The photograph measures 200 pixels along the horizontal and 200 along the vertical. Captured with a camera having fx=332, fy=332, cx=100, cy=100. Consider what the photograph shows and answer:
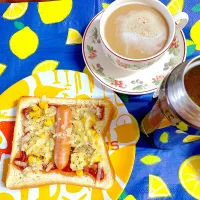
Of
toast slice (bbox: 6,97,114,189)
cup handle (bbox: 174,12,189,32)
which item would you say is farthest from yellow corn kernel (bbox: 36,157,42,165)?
cup handle (bbox: 174,12,189,32)

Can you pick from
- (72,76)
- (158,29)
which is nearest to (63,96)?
(72,76)

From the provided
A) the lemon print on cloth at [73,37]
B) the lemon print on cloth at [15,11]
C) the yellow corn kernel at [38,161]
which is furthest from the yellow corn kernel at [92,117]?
the lemon print on cloth at [15,11]

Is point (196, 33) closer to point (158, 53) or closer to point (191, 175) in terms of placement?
point (158, 53)

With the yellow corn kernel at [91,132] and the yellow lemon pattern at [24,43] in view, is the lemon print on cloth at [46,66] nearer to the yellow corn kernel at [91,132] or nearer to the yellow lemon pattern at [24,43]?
the yellow lemon pattern at [24,43]

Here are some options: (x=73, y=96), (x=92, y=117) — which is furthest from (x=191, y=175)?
(x=73, y=96)

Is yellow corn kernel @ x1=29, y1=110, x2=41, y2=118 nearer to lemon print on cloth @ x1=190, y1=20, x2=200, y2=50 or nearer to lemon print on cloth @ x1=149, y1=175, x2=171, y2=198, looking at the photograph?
lemon print on cloth @ x1=149, y1=175, x2=171, y2=198

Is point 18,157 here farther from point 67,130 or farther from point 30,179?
point 67,130
